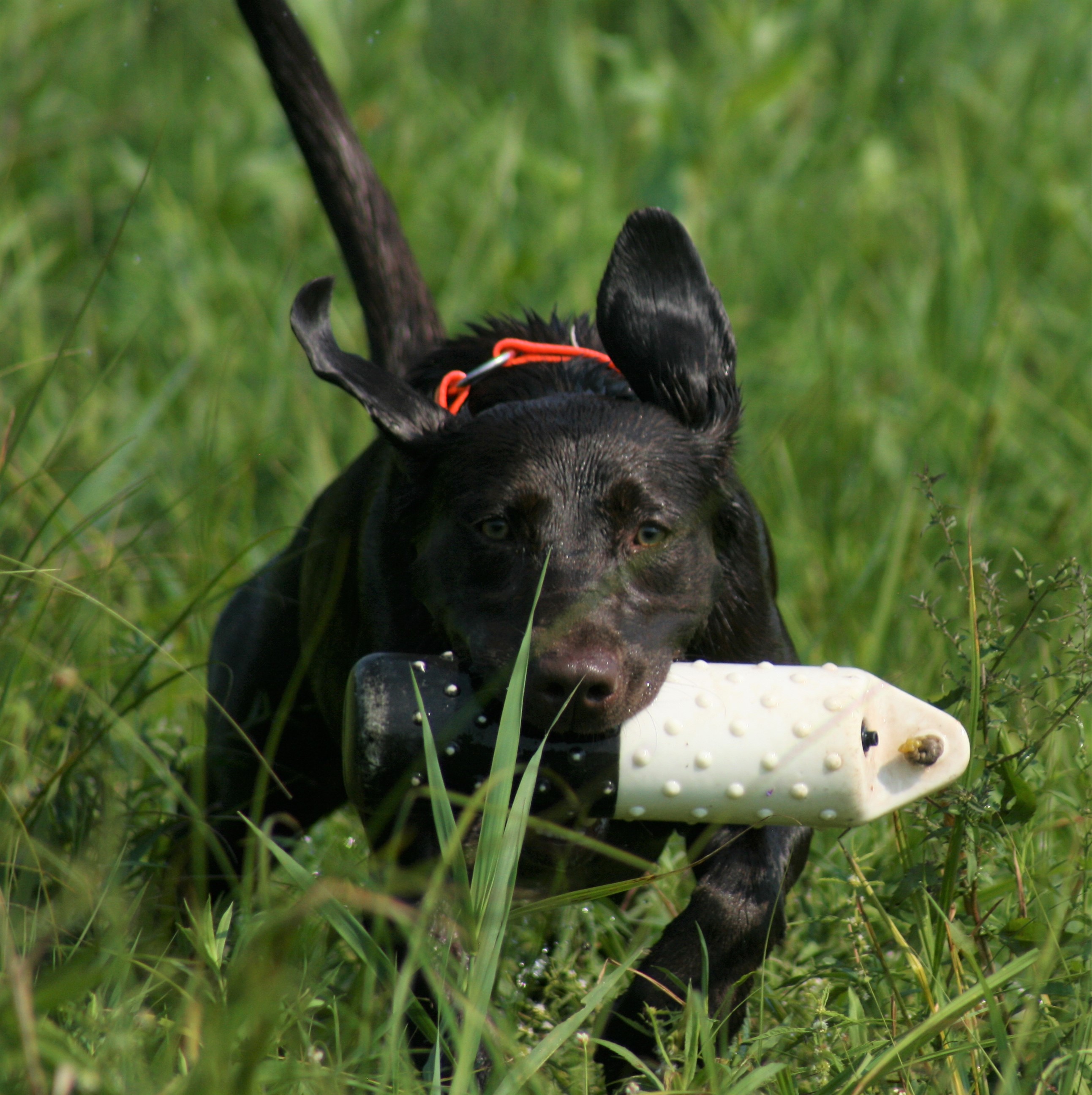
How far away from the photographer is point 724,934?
2482 mm

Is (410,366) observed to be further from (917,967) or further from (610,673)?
(917,967)

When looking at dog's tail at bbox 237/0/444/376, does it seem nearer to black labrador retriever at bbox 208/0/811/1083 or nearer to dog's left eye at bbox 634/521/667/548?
black labrador retriever at bbox 208/0/811/1083

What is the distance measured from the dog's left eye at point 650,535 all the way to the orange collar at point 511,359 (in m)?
0.45

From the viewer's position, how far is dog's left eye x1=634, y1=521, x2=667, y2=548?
2600 millimetres

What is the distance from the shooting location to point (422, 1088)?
2018 mm

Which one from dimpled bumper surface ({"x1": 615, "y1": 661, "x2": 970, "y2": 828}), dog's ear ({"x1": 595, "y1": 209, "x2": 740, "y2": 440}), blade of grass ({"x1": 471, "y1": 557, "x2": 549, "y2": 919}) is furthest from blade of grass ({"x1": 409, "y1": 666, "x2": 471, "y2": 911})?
dog's ear ({"x1": 595, "y1": 209, "x2": 740, "y2": 440})

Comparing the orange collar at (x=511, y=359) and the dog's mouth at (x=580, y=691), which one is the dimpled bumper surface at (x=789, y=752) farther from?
the orange collar at (x=511, y=359)

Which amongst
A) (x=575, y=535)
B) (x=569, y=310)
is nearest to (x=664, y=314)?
(x=575, y=535)

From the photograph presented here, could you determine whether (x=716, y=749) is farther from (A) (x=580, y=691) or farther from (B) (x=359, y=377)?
(B) (x=359, y=377)

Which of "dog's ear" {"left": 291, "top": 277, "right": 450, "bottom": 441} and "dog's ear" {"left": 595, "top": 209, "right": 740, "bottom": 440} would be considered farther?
"dog's ear" {"left": 595, "top": 209, "right": 740, "bottom": 440}

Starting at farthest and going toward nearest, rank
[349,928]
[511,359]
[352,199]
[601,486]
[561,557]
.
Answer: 1. [352,199]
2. [511,359]
3. [601,486]
4. [561,557]
5. [349,928]

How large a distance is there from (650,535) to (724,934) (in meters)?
0.70

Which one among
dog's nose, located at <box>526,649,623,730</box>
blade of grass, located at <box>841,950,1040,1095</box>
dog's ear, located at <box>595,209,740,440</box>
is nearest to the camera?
blade of grass, located at <box>841,950,1040,1095</box>

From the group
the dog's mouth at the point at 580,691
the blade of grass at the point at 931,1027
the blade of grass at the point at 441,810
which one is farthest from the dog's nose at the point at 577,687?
the blade of grass at the point at 931,1027
